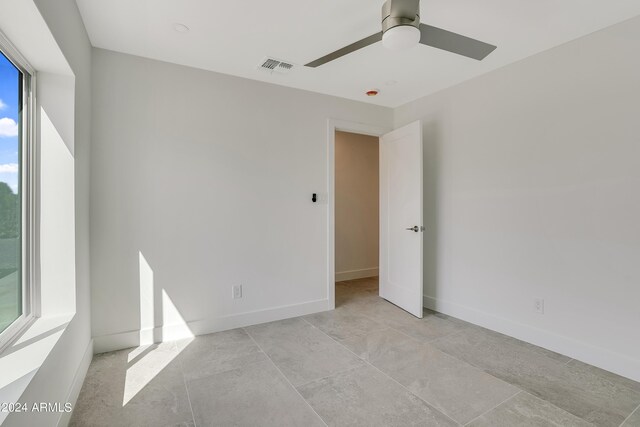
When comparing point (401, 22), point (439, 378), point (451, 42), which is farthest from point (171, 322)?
point (451, 42)

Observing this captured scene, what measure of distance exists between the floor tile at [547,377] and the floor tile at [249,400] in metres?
1.36

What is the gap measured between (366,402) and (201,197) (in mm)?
2105

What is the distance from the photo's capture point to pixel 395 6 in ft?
5.26

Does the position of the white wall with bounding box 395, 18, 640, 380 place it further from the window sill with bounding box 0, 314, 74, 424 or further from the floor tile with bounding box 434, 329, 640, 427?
the window sill with bounding box 0, 314, 74, 424

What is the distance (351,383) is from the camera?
206cm

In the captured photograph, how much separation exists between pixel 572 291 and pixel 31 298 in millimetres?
3628

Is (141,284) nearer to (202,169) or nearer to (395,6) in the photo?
(202,169)

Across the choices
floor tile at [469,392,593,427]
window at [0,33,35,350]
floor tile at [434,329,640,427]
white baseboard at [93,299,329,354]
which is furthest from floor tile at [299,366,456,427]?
window at [0,33,35,350]

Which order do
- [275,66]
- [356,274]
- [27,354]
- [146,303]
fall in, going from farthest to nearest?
[356,274], [275,66], [146,303], [27,354]

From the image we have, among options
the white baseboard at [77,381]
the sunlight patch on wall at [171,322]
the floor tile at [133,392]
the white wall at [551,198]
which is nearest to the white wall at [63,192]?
the white baseboard at [77,381]

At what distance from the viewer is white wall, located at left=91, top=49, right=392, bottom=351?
98.4 inches

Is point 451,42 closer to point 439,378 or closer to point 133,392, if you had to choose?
point 439,378

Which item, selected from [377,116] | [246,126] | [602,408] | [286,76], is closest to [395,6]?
[286,76]

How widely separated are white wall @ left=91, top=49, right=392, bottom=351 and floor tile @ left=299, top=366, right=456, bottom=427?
4.16 feet
